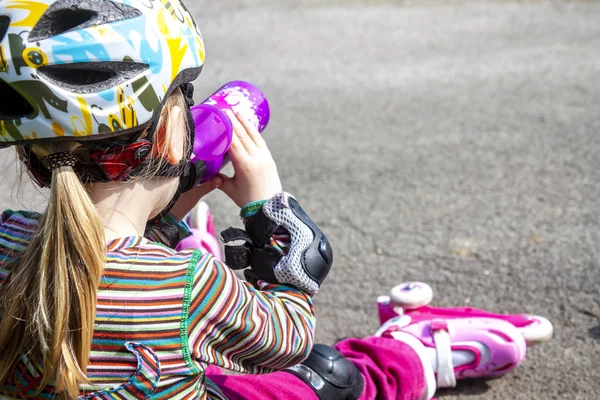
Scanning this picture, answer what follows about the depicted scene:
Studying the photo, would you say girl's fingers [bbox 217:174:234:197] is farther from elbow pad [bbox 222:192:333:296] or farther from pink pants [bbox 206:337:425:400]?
pink pants [bbox 206:337:425:400]

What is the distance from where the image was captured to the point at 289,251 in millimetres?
1771

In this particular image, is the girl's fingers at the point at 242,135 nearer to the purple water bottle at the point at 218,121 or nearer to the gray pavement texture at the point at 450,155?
the purple water bottle at the point at 218,121

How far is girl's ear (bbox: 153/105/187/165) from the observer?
1649 mm

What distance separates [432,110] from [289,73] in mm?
1437

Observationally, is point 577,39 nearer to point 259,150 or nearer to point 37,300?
point 259,150

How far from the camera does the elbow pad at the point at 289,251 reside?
1.76 m

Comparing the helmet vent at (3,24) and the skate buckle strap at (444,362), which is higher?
the helmet vent at (3,24)

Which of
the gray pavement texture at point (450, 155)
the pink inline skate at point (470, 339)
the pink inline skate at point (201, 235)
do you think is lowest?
the gray pavement texture at point (450, 155)

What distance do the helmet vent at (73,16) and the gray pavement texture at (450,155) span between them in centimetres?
103

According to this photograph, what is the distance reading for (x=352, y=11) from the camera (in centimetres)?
801

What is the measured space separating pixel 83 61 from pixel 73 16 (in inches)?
3.8

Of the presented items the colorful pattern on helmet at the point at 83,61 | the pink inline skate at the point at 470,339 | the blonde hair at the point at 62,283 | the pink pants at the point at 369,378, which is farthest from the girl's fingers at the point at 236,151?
the pink inline skate at the point at 470,339

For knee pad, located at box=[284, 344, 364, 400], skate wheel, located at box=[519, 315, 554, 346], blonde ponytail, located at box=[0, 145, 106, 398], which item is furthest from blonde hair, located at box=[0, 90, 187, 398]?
skate wheel, located at box=[519, 315, 554, 346]


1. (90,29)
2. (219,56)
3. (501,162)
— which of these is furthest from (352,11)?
(90,29)
